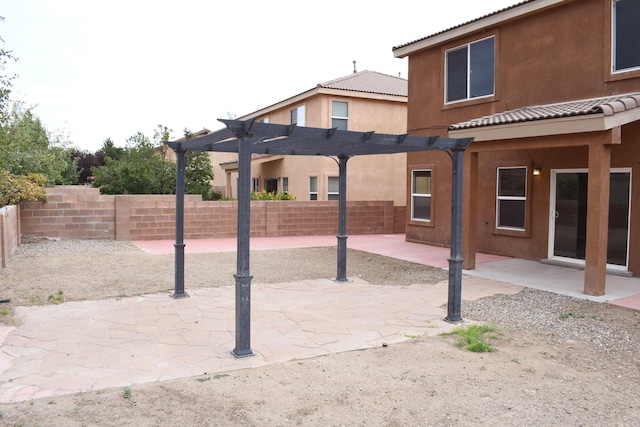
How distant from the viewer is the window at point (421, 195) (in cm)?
1512

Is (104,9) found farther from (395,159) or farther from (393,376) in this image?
(395,159)

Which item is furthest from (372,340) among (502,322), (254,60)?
(254,60)

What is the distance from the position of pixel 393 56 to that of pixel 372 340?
11.9m

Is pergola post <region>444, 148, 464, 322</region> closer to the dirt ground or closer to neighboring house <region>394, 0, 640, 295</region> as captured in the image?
the dirt ground

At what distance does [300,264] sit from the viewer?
11820 mm

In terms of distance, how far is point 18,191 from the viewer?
13.8 m

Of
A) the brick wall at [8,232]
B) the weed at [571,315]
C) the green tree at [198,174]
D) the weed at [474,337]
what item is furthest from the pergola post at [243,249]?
the green tree at [198,174]

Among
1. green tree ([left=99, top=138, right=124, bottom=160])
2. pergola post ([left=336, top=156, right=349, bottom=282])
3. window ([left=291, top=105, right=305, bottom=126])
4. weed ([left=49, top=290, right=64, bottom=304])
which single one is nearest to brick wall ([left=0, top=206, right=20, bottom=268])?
weed ([left=49, top=290, right=64, bottom=304])

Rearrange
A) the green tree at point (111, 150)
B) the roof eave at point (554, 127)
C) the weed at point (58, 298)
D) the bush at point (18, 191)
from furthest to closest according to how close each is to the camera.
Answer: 1. the green tree at point (111, 150)
2. the bush at point (18, 191)
3. the roof eave at point (554, 127)
4. the weed at point (58, 298)

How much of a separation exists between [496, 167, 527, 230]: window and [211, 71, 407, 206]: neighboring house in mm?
8740

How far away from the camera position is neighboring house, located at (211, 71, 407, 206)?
67.3ft

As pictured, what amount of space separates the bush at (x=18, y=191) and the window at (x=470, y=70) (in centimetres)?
1198

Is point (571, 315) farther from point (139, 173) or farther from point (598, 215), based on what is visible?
point (139, 173)

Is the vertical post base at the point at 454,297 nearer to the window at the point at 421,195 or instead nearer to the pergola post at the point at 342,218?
the pergola post at the point at 342,218
